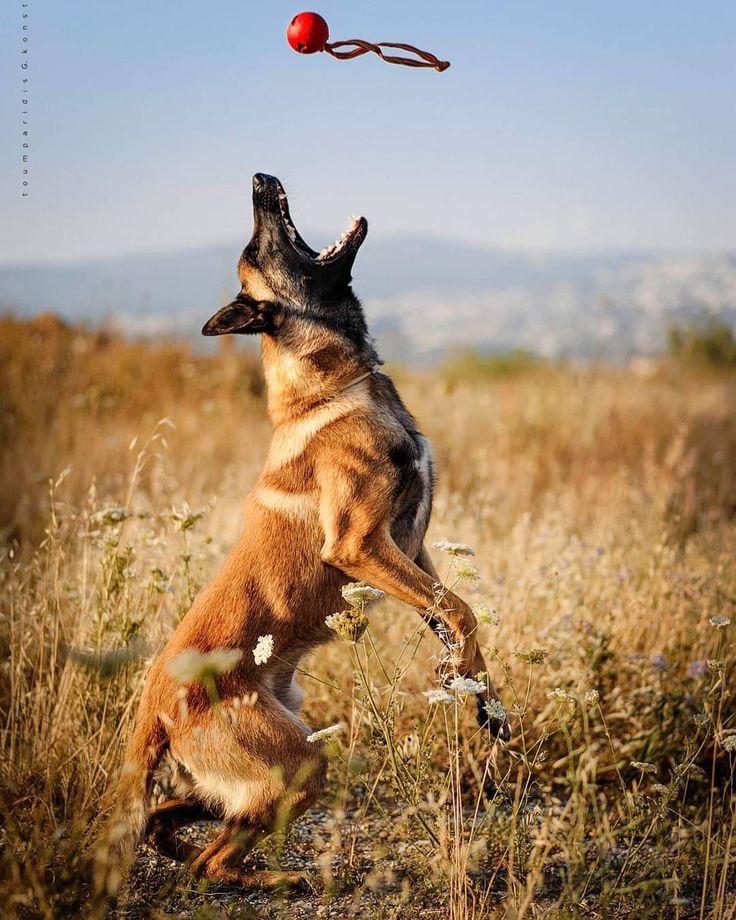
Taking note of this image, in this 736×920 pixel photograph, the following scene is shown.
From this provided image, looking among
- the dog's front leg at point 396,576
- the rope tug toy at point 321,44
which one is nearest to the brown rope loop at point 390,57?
the rope tug toy at point 321,44

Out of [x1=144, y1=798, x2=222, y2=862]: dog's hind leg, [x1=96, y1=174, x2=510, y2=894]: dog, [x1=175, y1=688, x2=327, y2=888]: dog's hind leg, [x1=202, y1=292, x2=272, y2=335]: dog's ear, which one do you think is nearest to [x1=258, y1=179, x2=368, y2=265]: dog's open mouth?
[x1=96, y1=174, x2=510, y2=894]: dog

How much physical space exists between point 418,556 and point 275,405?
0.75 meters

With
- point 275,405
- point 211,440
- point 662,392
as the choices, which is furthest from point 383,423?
point 662,392

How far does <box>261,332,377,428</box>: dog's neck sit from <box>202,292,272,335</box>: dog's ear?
0.29 ft

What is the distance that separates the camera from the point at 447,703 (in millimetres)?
2332

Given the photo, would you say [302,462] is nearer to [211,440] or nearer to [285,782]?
Result: [285,782]

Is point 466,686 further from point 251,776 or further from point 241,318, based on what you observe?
point 241,318

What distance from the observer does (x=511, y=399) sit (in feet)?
30.8

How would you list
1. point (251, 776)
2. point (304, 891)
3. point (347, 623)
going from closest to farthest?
point (347, 623), point (251, 776), point (304, 891)

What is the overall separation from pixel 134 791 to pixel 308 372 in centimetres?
149

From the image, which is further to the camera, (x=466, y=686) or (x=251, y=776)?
(x=251, y=776)

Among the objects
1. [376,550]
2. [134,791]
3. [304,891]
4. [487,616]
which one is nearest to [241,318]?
[376,550]

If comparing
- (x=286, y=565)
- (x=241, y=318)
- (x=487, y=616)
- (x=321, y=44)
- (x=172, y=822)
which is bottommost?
(x=172, y=822)

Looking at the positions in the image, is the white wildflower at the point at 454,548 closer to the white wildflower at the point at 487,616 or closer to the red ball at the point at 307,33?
the white wildflower at the point at 487,616
